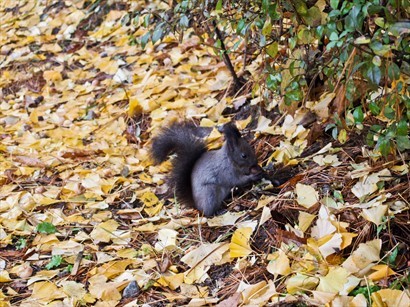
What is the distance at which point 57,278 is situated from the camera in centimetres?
283

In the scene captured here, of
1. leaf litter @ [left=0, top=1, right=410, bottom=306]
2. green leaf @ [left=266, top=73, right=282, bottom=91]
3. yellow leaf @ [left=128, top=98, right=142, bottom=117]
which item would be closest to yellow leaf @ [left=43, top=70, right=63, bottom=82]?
leaf litter @ [left=0, top=1, right=410, bottom=306]

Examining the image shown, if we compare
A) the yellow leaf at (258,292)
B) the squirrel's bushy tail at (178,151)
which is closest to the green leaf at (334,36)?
the yellow leaf at (258,292)

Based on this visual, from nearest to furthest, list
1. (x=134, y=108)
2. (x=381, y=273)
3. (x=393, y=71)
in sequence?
(x=393, y=71)
(x=381, y=273)
(x=134, y=108)

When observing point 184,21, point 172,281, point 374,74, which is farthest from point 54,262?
point 374,74

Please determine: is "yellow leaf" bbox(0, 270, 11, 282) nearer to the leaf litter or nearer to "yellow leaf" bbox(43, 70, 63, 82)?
the leaf litter

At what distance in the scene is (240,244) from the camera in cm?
266

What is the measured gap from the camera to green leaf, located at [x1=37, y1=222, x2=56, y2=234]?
125 inches

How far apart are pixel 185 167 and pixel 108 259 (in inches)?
27.0

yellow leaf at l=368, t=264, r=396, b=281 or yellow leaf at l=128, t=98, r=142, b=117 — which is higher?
yellow leaf at l=128, t=98, r=142, b=117

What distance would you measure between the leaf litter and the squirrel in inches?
3.3

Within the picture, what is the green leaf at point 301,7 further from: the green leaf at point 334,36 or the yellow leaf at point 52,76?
the yellow leaf at point 52,76

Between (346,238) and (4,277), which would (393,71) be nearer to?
(346,238)

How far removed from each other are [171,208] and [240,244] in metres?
0.73

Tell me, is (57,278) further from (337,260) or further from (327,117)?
(327,117)
